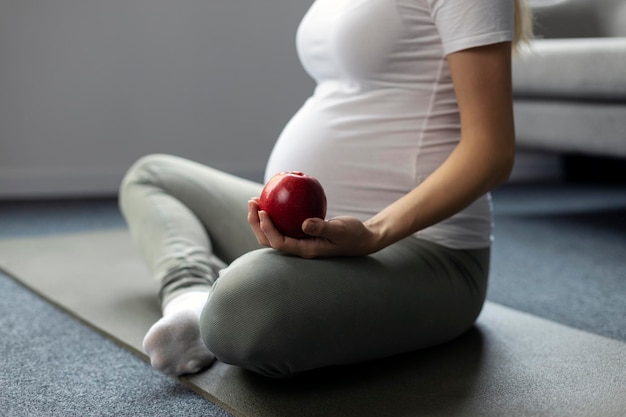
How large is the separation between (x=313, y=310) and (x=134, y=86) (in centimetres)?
215

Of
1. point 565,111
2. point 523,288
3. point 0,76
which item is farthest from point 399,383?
point 0,76

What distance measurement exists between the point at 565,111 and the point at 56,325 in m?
1.63

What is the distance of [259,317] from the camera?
963 mm

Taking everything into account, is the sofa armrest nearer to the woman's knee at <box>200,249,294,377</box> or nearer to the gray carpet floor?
the gray carpet floor

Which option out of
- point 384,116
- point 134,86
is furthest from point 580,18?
point 384,116

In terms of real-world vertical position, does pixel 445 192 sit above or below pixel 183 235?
above

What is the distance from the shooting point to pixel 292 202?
3.15ft

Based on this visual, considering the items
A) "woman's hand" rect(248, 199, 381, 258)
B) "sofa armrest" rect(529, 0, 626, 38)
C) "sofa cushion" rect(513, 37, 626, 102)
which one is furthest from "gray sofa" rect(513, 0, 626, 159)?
"woman's hand" rect(248, 199, 381, 258)

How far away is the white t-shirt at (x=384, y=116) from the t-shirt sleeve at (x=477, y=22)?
2cm

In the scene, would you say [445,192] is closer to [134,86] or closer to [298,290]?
[298,290]

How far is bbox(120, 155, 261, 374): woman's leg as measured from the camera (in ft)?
3.56

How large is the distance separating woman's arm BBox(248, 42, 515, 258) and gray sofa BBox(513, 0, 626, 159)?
116 centimetres

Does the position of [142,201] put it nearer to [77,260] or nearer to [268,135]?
[77,260]

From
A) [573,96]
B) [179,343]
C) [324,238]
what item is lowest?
[573,96]
